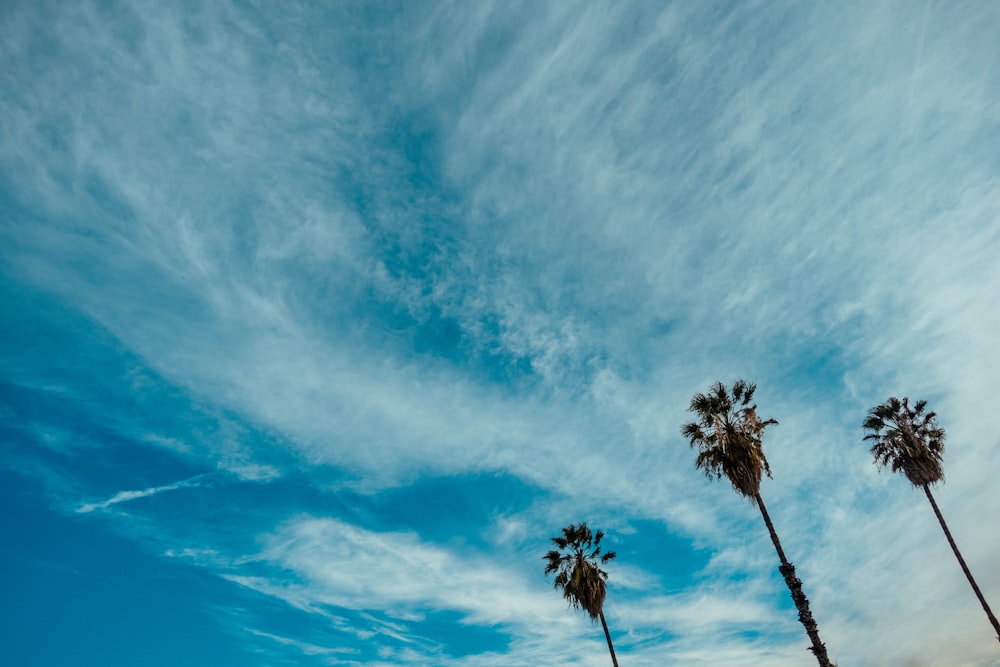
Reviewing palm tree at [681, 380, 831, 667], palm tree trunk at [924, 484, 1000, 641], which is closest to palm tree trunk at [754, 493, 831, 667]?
palm tree at [681, 380, 831, 667]

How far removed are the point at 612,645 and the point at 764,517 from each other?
16.6 meters

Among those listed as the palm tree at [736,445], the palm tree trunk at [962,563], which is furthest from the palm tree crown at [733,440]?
the palm tree trunk at [962,563]

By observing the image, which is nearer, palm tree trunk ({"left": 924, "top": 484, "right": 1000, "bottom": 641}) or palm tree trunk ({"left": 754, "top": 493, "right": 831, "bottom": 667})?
palm tree trunk ({"left": 754, "top": 493, "right": 831, "bottom": 667})

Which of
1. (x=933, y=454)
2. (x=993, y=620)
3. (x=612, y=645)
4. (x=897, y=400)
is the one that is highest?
(x=897, y=400)

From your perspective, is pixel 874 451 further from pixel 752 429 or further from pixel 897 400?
pixel 752 429

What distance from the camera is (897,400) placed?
42.3 metres

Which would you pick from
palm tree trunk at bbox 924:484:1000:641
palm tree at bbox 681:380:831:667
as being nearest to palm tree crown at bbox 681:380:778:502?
palm tree at bbox 681:380:831:667

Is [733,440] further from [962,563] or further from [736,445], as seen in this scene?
[962,563]

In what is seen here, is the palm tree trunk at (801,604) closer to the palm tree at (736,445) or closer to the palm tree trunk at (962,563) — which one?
the palm tree at (736,445)

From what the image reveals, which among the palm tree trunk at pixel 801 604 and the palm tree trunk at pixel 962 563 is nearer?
the palm tree trunk at pixel 801 604

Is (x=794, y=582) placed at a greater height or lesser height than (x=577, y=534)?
lesser

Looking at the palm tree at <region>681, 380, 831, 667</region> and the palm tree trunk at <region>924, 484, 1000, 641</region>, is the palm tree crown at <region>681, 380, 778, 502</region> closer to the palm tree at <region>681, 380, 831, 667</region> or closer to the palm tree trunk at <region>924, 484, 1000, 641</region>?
the palm tree at <region>681, 380, 831, 667</region>

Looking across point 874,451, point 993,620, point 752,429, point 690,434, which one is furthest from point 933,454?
point 690,434

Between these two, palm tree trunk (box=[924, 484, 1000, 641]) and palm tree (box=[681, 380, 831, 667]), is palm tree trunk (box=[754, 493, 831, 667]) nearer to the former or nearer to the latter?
palm tree (box=[681, 380, 831, 667])
